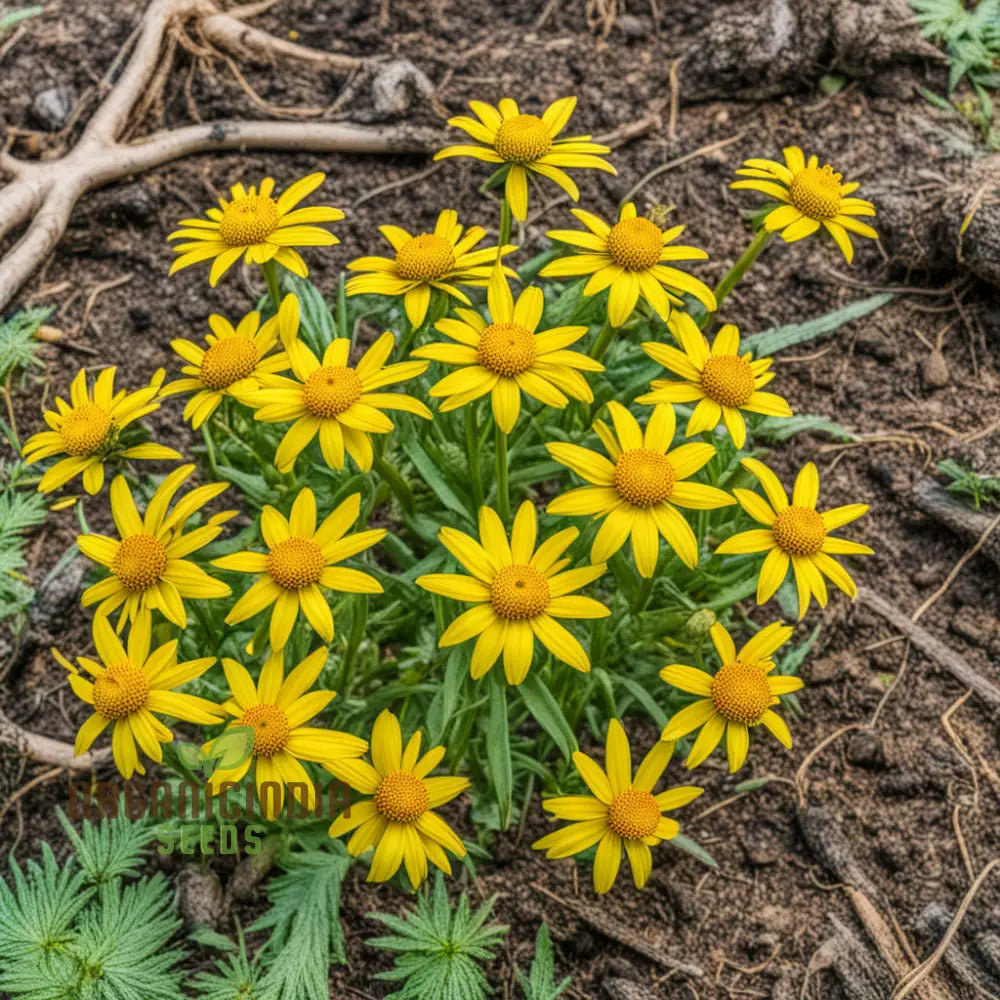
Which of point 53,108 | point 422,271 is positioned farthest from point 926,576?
point 53,108

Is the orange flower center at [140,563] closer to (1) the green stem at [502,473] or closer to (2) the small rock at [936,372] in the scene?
(1) the green stem at [502,473]

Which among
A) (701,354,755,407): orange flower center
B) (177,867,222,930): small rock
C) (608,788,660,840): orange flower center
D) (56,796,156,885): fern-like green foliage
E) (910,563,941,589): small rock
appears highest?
(701,354,755,407): orange flower center

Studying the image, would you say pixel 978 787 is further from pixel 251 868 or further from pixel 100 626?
pixel 100 626

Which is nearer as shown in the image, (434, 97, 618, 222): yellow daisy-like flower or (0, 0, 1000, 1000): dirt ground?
(434, 97, 618, 222): yellow daisy-like flower

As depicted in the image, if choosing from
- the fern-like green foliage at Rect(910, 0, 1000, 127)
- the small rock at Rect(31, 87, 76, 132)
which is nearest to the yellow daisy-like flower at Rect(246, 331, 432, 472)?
the small rock at Rect(31, 87, 76, 132)

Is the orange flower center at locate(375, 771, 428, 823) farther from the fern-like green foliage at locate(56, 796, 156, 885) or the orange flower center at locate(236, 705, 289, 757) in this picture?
the fern-like green foliage at locate(56, 796, 156, 885)

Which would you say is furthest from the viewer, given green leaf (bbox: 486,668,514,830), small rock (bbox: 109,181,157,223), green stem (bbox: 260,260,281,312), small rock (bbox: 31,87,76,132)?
small rock (bbox: 31,87,76,132)

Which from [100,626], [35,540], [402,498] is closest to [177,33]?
[35,540]
